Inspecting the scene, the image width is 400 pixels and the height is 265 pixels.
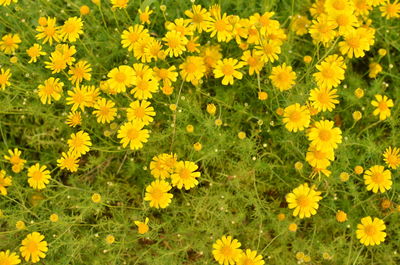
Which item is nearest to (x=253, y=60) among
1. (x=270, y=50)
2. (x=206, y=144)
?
(x=270, y=50)

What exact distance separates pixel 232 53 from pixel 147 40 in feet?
2.20

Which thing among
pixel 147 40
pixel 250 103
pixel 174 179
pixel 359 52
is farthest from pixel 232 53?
pixel 174 179

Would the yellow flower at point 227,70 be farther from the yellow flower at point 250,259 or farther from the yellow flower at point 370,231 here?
the yellow flower at point 370,231

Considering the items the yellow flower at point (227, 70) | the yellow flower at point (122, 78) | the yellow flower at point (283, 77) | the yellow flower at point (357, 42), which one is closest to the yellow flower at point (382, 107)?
the yellow flower at point (357, 42)

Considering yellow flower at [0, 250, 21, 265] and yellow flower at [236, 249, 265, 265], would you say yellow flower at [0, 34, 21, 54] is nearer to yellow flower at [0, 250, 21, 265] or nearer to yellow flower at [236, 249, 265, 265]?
yellow flower at [0, 250, 21, 265]

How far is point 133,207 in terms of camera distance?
277 centimetres

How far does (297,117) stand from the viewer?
2.49m

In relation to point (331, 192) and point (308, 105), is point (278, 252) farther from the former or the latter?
point (308, 105)

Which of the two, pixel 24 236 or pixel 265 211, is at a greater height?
pixel 265 211

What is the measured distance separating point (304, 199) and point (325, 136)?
40 centimetres

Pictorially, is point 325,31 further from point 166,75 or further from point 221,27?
point 166,75

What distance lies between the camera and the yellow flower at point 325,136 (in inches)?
97.0

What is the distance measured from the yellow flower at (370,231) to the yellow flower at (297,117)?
69 centimetres

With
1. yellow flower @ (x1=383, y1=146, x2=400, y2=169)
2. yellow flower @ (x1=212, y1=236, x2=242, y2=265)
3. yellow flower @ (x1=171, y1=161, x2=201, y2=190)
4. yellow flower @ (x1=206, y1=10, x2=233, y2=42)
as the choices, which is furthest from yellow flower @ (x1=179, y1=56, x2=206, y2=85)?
yellow flower @ (x1=383, y1=146, x2=400, y2=169)
